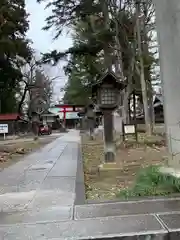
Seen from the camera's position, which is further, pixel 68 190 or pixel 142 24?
pixel 142 24

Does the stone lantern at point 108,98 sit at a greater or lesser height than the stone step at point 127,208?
greater

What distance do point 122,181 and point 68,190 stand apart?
1921 mm

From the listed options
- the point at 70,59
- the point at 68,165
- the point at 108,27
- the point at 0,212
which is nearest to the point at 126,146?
the point at 68,165

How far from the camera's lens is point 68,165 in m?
12.9

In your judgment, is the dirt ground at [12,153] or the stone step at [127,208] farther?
the dirt ground at [12,153]

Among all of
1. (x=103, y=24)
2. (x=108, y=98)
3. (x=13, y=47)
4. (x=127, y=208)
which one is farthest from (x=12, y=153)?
(x=13, y=47)

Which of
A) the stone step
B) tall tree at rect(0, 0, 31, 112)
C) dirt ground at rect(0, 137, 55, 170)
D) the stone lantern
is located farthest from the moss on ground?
tall tree at rect(0, 0, 31, 112)

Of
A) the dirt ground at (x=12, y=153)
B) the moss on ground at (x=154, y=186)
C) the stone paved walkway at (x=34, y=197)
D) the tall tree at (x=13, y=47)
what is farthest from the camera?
the tall tree at (x=13, y=47)

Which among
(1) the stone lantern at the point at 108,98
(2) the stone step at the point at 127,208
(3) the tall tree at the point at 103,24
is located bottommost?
(2) the stone step at the point at 127,208

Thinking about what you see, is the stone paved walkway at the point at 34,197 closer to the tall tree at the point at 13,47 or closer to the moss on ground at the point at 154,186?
the moss on ground at the point at 154,186

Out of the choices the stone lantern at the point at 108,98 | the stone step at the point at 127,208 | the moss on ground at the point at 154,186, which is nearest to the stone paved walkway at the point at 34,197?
the stone step at the point at 127,208

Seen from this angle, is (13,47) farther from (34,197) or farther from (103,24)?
(34,197)

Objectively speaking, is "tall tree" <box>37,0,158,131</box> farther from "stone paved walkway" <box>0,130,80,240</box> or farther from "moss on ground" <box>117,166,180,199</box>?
"moss on ground" <box>117,166,180,199</box>

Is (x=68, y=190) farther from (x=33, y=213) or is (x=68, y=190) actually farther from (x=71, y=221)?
(x=71, y=221)
